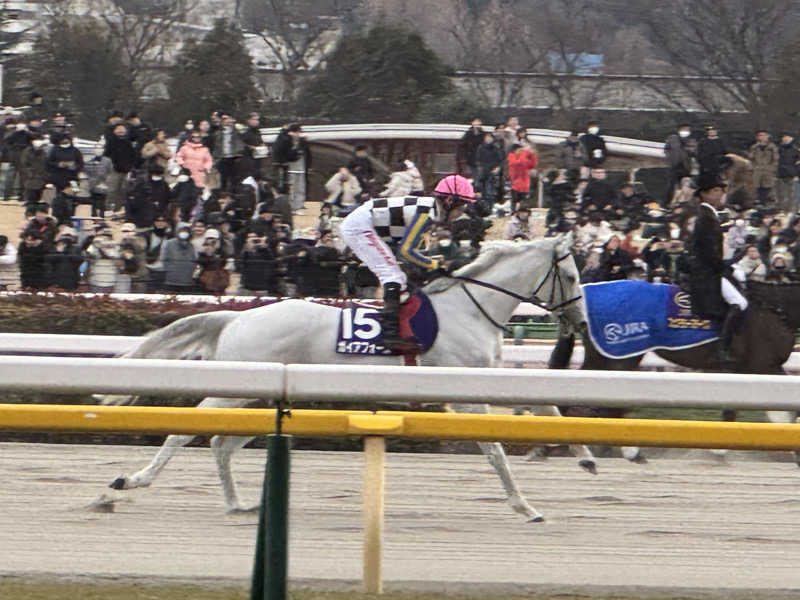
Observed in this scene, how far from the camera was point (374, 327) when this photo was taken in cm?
626

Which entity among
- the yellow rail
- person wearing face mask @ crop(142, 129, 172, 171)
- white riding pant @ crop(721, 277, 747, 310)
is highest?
person wearing face mask @ crop(142, 129, 172, 171)

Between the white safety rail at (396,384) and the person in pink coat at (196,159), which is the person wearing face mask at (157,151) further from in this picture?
the white safety rail at (396,384)

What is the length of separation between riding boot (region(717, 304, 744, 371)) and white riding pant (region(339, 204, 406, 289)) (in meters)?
1.88

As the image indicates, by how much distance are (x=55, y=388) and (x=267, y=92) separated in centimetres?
1849

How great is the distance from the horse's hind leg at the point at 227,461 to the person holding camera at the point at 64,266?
23.1 feet

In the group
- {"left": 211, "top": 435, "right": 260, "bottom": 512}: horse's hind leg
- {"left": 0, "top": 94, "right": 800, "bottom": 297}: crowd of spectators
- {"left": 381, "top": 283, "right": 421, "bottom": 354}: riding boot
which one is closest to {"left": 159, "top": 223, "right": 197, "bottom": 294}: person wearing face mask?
{"left": 0, "top": 94, "right": 800, "bottom": 297}: crowd of spectators

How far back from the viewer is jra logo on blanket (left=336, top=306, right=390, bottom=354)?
20.5ft

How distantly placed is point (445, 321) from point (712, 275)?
1.74 meters

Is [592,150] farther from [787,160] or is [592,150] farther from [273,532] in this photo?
[273,532]

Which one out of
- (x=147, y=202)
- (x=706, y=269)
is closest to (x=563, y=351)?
(x=706, y=269)

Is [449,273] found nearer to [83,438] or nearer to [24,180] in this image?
[83,438]

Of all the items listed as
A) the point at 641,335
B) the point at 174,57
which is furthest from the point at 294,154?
the point at 174,57

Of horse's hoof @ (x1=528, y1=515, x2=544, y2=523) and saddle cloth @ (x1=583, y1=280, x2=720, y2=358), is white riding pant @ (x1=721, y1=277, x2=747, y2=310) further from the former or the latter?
horse's hoof @ (x1=528, y1=515, x2=544, y2=523)

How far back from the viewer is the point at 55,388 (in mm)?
3615
